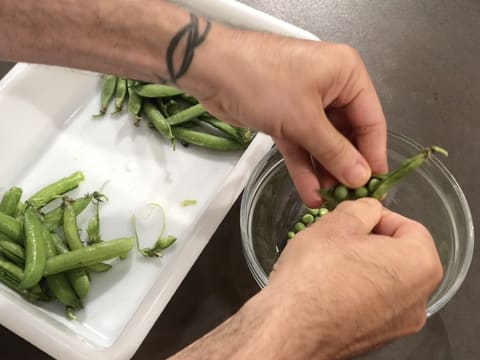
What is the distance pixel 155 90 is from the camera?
4.74 feet

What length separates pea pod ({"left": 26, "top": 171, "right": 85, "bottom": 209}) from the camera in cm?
136

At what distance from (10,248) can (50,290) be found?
127 millimetres

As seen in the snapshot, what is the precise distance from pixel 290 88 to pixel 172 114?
600 mm

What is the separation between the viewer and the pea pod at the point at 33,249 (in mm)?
1202

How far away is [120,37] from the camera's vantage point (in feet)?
3.31

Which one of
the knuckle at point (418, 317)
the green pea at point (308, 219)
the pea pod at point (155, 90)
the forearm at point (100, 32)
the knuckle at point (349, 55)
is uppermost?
the knuckle at point (349, 55)

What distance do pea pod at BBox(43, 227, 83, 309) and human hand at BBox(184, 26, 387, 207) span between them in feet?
1.69

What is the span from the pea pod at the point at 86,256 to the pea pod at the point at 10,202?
0.58 feet

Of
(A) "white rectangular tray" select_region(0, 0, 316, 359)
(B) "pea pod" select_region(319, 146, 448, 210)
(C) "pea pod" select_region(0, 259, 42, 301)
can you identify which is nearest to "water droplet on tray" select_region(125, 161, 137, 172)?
(A) "white rectangular tray" select_region(0, 0, 316, 359)

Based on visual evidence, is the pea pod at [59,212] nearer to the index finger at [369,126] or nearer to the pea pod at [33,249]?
the pea pod at [33,249]

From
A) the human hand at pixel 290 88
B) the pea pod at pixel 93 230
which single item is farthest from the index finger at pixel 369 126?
the pea pod at pixel 93 230

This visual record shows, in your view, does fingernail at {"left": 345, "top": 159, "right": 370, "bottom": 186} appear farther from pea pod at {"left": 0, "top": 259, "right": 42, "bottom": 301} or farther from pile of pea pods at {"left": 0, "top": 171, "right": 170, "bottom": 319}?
pea pod at {"left": 0, "top": 259, "right": 42, "bottom": 301}

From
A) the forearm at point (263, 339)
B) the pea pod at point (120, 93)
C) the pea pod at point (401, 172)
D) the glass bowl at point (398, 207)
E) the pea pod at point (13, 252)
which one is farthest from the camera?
the pea pod at point (120, 93)

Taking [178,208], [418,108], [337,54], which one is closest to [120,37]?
[337,54]
